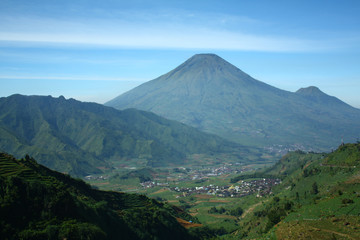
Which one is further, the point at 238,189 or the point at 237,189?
the point at 237,189

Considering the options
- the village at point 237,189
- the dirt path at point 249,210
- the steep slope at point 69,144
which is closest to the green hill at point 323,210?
the dirt path at point 249,210

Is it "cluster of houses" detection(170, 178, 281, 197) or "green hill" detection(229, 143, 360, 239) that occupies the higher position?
"green hill" detection(229, 143, 360, 239)

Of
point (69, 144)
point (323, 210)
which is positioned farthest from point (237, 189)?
point (69, 144)

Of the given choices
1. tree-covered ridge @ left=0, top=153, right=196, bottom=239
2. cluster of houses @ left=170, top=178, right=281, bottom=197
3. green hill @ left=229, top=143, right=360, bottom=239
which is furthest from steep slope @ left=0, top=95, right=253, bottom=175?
tree-covered ridge @ left=0, top=153, right=196, bottom=239

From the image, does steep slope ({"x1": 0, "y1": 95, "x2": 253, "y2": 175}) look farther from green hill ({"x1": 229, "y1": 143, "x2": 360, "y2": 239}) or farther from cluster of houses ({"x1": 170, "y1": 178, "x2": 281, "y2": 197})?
green hill ({"x1": 229, "y1": 143, "x2": 360, "y2": 239})

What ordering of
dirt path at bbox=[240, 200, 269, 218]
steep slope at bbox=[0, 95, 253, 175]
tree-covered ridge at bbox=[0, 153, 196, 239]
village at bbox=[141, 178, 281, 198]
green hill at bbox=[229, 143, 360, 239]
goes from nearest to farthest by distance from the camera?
tree-covered ridge at bbox=[0, 153, 196, 239] → green hill at bbox=[229, 143, 360, 239] → dirt path at bbox=[240, 200, 269, 218] → village at bbox=[141, 178, 281, 198] → steep slope at bbox=[0, 95, 253, 175]

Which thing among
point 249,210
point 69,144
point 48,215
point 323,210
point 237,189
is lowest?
point 237,189

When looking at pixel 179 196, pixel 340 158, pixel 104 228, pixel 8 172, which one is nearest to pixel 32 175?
pixel 8 172

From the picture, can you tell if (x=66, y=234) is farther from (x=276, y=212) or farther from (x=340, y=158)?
(x=340, y=158)

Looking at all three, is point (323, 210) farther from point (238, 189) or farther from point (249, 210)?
point (238, 189)
